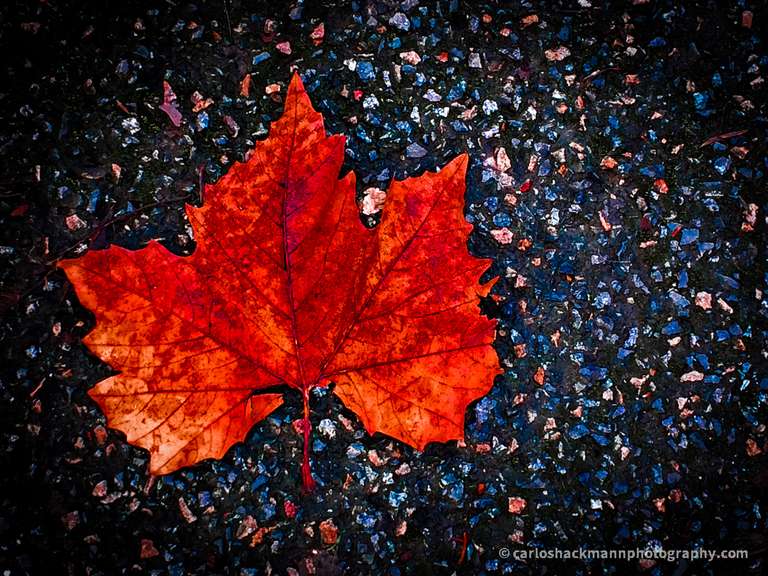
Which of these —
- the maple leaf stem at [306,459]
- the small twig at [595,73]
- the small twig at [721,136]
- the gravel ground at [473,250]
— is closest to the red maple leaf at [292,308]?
the maple leaf stem at [306,459]

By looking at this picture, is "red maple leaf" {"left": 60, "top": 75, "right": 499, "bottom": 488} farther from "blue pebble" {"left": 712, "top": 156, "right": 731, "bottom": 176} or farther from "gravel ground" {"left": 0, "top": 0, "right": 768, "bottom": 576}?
"blue pebble" {"left": 712, "top": 156, "right": 731, "bottom": 176}

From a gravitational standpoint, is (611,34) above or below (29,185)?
above

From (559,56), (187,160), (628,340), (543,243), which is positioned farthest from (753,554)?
(187,160)

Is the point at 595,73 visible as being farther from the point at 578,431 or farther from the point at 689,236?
the point at 578,431

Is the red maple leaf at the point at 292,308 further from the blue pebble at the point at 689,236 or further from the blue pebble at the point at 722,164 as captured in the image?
the blue pebble at the point at 722,164

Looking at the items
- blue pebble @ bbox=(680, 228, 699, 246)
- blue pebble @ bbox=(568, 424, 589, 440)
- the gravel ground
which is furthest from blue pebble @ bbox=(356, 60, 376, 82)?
blue pebble @ bbox=(568, 424, 589, 440)

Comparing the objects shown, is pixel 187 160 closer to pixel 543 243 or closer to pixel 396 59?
pixel 396 59
